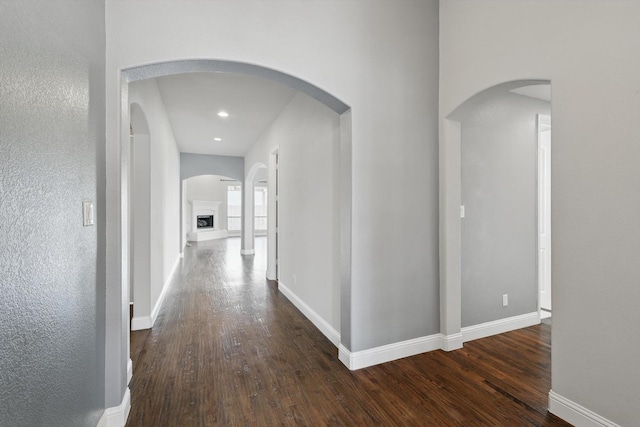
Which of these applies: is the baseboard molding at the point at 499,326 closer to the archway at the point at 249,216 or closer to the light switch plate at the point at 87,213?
the light switch plate at the point at 87,213

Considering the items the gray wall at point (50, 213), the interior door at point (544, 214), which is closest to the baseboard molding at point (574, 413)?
the interior door at point (544, 214)

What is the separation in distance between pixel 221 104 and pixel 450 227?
372cm

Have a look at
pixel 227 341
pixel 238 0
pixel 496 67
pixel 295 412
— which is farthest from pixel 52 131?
pixel 496 67

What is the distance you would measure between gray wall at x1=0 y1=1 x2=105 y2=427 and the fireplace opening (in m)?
12.4

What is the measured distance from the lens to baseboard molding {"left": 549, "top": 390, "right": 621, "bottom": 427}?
168 cm

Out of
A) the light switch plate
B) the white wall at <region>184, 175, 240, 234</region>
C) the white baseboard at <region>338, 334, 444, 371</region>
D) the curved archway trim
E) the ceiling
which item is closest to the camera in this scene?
the light switch plate

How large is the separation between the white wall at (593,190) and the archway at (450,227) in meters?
0.73

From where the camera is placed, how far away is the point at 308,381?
2260 mm

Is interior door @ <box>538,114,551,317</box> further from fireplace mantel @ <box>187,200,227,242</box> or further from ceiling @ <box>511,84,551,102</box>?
fireplace mantel @ <box>187,200,227,242</box>

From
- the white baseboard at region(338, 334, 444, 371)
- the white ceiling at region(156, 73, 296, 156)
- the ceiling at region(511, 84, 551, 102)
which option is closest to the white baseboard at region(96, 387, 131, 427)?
the white baseboard at region(338, 334, 444, 371)

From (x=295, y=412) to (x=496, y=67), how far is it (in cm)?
279

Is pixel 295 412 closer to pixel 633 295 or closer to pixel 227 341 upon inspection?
pixel 227 341

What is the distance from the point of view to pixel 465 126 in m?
3.03

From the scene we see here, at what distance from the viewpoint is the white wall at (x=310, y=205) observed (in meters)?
3.02
